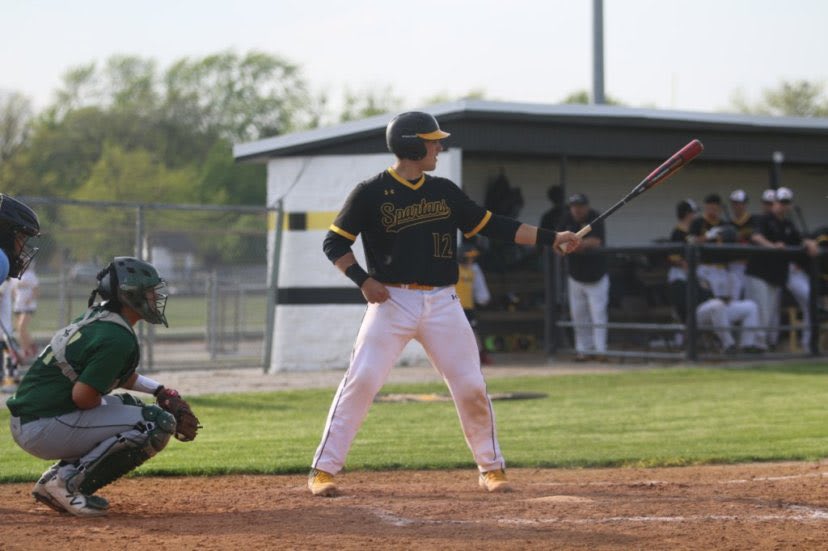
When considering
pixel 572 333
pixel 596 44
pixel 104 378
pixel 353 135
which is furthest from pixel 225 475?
pixel 596 44

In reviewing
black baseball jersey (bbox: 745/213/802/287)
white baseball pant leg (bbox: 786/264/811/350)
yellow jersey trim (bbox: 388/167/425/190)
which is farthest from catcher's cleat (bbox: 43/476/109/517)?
white baseball pant leg (bbox: 786/264/811/350)

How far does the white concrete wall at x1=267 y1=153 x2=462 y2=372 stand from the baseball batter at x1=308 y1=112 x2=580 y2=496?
31.4 feet

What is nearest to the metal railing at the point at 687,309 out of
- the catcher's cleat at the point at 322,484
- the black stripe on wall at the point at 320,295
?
the black stripe on wall at the point at 320,295

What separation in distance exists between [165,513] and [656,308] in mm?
11082

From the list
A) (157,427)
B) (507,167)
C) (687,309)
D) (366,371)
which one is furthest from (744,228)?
(157,427)

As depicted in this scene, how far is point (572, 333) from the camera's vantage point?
18031mm

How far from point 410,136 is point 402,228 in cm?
54

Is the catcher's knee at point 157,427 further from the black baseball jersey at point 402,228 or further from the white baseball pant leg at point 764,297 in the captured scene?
the white baseball pant leg at point 764,297

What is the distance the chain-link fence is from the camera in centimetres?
1588

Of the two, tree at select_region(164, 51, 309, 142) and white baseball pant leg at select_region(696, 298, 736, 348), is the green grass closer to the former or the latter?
white baseball pant leg at select_region(696, 298, 736, 348)

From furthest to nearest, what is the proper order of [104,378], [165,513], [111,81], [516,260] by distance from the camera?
[111,81] → [516,260] → [165,513] → [104,378]

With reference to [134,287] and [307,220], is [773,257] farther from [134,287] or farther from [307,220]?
[134,287]

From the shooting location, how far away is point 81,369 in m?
6.37

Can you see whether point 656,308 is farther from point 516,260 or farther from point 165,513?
point 165,513
